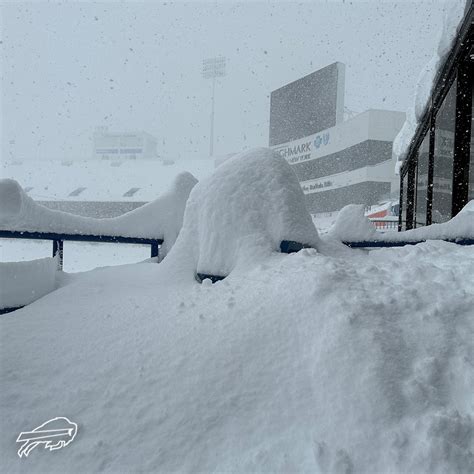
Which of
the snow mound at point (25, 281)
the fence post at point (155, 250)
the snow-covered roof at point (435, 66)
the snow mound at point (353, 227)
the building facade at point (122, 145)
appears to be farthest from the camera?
the building facade at point (122, 145)

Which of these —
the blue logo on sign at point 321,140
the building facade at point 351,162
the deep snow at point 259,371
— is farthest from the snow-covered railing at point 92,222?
the blue logo on sign at point 321,140

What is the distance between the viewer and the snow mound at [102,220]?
3.32 m

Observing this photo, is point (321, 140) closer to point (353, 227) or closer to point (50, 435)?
point (353, 227)

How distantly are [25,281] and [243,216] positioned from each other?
153 cm

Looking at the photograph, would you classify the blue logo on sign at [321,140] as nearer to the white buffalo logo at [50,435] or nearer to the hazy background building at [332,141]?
the hazy background building at [332,141]

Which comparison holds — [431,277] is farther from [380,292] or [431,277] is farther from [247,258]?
[247,258]

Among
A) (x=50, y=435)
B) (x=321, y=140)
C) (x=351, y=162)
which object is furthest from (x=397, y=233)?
(x=321, y=140)

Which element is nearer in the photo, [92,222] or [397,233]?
[92,222]

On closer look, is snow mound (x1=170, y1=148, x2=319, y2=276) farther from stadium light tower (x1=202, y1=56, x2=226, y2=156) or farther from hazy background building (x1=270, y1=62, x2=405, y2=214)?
stadium light tower (x1=202, y1=56, x2=226, y2=156)

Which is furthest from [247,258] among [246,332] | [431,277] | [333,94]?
[333,94]

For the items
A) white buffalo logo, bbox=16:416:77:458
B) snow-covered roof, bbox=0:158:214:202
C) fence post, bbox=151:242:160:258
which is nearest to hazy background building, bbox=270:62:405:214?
snow-covered roof, bbox=0:158:214:202

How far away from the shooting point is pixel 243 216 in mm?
2855

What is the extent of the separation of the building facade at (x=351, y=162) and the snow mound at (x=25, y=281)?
101 ft

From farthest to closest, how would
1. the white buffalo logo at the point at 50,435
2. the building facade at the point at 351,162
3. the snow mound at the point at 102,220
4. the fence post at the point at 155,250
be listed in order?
1. the building facade at the point at 351,162
2. the fence post at the point at 155,250
3. the snow mound at the point at 102,220
4. the white buffalo logo at the point at 50,435
